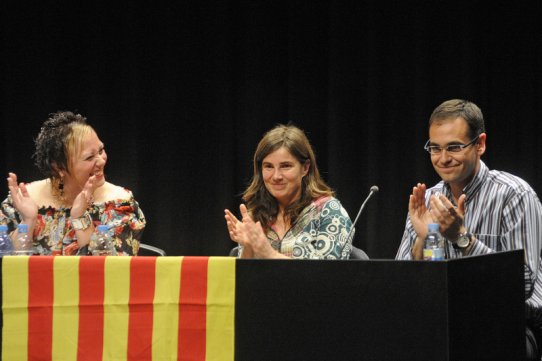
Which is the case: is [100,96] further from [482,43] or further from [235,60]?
[482,43]

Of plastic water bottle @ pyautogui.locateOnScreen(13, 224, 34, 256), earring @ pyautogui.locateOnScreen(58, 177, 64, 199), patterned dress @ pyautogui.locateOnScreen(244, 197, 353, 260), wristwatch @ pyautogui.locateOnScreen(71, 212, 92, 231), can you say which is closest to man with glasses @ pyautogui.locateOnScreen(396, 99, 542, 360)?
patterned dress @ pyautogui.locateOnScreen(244, 197, 353, 260)

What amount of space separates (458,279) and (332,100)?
3020mm

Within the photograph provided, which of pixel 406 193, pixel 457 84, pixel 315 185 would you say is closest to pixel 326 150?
pixel 406 193

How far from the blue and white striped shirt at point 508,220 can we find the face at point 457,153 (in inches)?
3.3

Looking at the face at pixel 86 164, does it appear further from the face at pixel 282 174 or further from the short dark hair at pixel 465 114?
the short dark hair at pixel 465 114

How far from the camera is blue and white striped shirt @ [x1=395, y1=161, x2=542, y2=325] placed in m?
2.88

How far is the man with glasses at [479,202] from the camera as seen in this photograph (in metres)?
2.90

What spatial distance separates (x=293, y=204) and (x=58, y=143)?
115cm

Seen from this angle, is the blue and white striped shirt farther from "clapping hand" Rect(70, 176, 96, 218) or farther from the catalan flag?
"clapping hand" Rect(70, 176, 96, 218)

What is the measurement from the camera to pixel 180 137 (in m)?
5.27

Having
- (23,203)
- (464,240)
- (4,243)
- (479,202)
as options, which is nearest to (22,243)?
(4,243)

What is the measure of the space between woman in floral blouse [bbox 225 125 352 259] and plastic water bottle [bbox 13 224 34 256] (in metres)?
0.90

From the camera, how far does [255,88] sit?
518 centimetres

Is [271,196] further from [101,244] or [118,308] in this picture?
[118,308]
